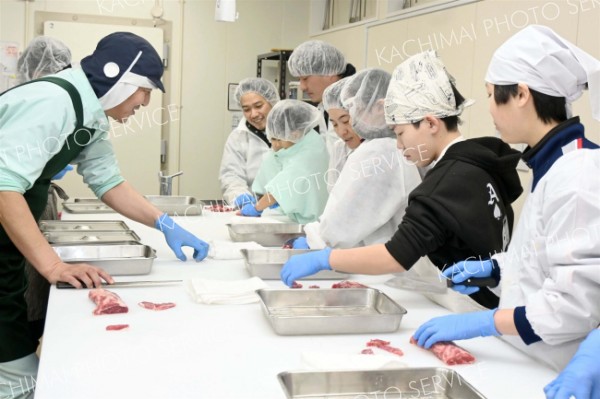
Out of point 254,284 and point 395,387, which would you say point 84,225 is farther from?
point 395,387

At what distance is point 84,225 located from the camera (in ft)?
8.54

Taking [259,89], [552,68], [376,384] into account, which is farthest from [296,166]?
[376,384]

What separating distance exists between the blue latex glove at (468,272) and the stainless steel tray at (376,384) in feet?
1.34

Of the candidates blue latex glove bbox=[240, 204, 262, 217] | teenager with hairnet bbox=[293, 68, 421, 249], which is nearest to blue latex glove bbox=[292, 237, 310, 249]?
teenager with hairnet bbox=[293, 68, 421, 249]

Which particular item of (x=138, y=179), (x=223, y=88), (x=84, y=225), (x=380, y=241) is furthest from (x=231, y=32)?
(x=380, y=241)

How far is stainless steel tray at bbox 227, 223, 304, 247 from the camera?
254 cm

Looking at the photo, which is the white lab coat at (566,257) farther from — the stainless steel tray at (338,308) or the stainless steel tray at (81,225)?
the stainless steel tray at (81,225)

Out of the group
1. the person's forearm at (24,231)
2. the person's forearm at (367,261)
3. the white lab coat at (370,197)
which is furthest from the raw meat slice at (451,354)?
the person's forearm at (24,231)

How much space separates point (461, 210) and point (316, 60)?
90.0 inches

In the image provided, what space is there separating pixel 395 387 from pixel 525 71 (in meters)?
0.74

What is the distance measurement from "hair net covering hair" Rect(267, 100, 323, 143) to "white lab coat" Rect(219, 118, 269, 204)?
984mm

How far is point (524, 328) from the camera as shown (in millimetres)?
1258

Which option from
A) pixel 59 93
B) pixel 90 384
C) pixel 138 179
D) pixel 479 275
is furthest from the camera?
pixel 138 179

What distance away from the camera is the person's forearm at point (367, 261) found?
1682mm
